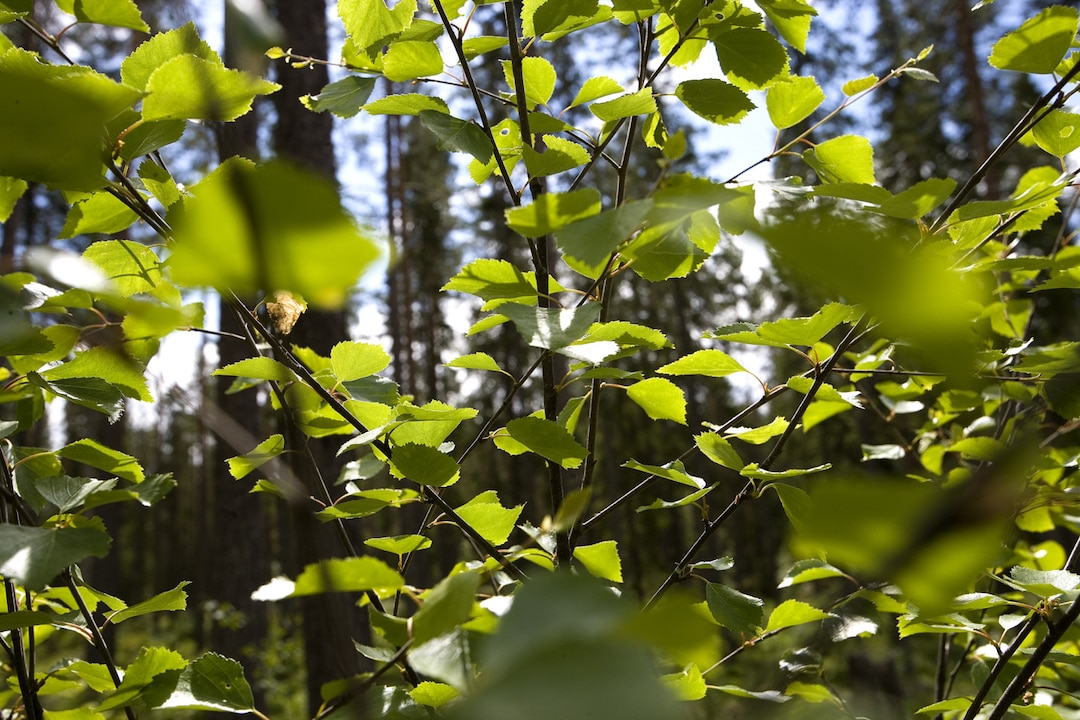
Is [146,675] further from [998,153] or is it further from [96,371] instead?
[998,153]

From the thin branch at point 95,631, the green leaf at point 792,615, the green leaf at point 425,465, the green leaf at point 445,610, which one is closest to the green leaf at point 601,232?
the green leaf at point 445,610

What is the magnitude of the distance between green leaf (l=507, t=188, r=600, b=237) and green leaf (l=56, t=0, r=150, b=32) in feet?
1.82

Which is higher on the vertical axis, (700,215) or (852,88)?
(852,88)

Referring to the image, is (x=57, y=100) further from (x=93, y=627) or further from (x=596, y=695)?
(x=93, y=627)

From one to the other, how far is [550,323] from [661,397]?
1.48 ft

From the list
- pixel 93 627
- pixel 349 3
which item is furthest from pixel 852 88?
pixel 93 627

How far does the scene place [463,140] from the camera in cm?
96

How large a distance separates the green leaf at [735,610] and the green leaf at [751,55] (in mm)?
699

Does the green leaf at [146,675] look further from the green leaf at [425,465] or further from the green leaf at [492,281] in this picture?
the green leaf at [492,281]

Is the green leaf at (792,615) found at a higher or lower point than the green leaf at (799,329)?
lower

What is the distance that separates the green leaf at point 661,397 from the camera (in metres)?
1.07

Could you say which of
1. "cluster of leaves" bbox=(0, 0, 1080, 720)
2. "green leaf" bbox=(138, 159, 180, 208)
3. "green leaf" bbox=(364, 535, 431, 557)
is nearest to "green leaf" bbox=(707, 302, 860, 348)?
"cluster of leaves" bbox=(0, 0, 1080, 720)

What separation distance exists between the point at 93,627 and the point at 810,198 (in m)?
1.04

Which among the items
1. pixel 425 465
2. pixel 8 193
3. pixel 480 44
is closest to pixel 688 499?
pixel 425 465
